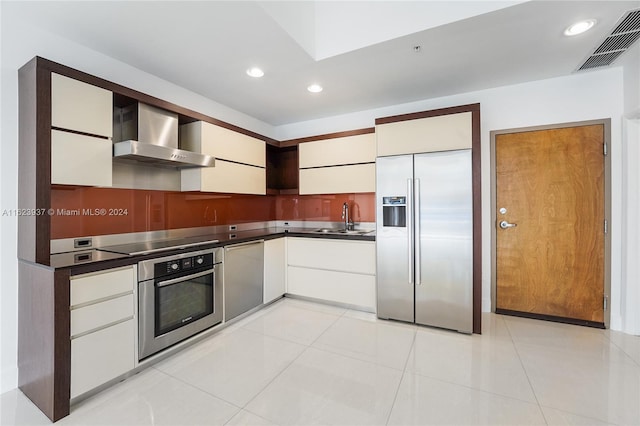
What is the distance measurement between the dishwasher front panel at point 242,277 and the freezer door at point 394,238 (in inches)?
52.2

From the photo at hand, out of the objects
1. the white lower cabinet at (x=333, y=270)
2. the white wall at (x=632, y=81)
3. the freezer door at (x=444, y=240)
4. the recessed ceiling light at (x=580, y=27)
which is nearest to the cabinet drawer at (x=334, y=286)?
the white lower cabinet at (x=333, y=270)

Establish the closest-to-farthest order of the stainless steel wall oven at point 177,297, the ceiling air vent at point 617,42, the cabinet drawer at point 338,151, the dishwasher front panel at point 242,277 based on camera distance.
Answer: the ceiling air vent at point 617,42 < the stainless steel wall oven at point 177,297 < the dishwasher front panel at point 242,277 < the cabinet drawer at point 338,151

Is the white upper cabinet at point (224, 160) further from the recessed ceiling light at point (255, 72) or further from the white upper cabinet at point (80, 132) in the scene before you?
the white upper cabinet at point (80, 132)

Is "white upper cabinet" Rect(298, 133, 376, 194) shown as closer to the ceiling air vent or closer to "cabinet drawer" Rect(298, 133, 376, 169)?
"cabinet drawer" Rect(298, 133, 376, 169)

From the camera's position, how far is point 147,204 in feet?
8.55

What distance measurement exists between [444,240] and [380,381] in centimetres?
139

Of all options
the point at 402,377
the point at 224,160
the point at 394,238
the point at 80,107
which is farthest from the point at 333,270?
the point at 80,107

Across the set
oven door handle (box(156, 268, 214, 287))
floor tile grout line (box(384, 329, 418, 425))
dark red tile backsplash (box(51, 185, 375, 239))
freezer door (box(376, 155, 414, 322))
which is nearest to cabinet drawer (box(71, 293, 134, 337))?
oven door handle (box(156, 268, 214, 287))

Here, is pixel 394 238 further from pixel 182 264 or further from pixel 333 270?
pixel 182 264

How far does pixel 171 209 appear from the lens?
9.27 feet

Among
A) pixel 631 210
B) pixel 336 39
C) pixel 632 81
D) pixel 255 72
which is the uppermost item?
pixel 336 39

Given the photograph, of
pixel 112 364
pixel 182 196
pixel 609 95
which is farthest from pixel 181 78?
pixel 609 95

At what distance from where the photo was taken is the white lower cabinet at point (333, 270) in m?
3.04

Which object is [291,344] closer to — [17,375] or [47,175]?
[17,375]
